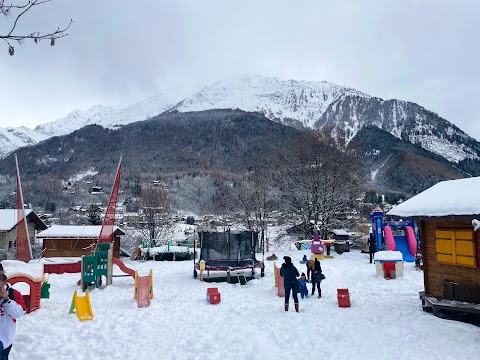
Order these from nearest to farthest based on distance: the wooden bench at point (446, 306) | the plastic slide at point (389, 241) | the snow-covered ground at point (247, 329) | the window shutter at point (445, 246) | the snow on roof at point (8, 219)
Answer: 1. the snow-covered ground at point (247, 329)
2. the wooden bench at point (446, 306)
3. the window shutter at point (445, 246)
4. the plastic slide at point (389, 241)
5. the snow on roof at point (8, 219)

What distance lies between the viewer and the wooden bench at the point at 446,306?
29.8 feet

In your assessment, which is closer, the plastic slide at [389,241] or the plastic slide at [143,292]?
the plastic slide at [143,292]

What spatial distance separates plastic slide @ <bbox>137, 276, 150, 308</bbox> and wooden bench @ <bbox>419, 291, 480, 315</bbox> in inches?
340

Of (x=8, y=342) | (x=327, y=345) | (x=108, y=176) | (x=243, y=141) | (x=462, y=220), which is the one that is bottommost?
(x=327, y=345)

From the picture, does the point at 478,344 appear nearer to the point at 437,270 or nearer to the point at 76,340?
the point at 437,270

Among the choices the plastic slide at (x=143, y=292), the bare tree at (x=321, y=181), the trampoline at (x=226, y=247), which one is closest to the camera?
the plastic slide at (x=143, y=292)

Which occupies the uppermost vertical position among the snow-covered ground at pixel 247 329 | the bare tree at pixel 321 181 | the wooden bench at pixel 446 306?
the bare tree at pixel 321 181

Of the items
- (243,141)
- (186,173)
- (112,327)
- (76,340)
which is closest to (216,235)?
(112,327)

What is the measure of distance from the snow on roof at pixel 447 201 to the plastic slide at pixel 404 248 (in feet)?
37.5

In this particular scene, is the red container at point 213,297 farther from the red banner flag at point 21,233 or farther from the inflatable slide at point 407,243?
the inflatable slide at point 407,243

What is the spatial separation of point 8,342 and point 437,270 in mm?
10493

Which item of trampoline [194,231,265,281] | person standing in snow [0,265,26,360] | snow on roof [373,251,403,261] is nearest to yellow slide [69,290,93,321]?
person standing in snow [0,265,26,360]

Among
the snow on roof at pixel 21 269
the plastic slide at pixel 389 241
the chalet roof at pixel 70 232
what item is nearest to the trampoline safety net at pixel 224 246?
the plastic slide at pixel 389 241

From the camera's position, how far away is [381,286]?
48.6ft
